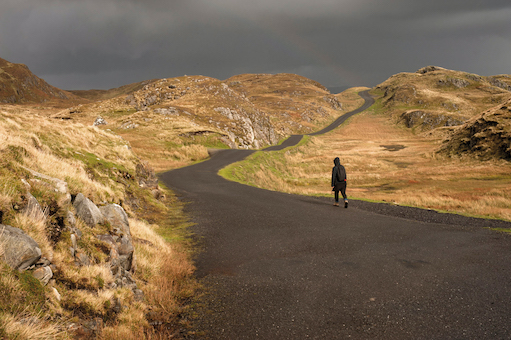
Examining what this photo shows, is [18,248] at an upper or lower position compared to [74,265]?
upper

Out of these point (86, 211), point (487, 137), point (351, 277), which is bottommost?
point (351, 277)

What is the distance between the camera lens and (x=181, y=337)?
497 centimetres

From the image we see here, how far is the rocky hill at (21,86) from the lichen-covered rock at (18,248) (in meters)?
174

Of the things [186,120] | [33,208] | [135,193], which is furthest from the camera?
[186,120]

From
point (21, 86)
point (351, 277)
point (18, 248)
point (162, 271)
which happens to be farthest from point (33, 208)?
point (21, 86)

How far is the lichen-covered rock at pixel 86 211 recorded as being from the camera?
6.45m

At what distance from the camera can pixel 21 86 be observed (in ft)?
496

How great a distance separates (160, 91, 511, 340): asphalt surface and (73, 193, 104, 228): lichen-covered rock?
3059 millimetres

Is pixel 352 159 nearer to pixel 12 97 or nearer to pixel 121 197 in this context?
pixel 121 197

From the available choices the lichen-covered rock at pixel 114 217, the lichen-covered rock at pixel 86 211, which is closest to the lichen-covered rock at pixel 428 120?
the lichen-covered rock at pixel 114 217

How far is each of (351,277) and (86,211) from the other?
22.4 ft

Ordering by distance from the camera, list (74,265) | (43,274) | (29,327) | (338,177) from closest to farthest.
Answer: (29,327) → (43,274) → (74,265) → (338,177)

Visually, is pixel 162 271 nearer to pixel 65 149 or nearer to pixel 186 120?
pixel 65 149

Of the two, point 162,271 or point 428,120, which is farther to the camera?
point 428,120
